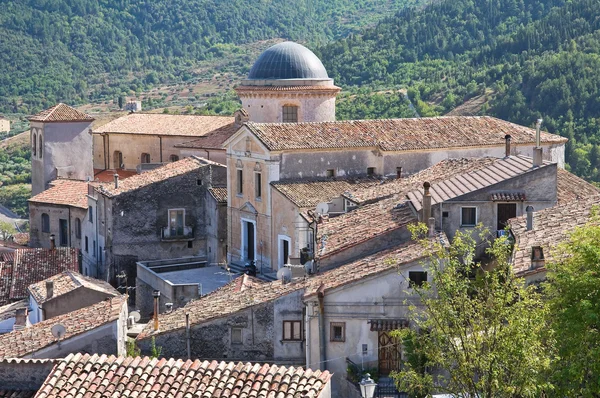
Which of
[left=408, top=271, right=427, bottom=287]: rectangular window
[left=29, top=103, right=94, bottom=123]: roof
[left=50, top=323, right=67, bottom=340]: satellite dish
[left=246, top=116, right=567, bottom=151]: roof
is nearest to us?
[left=408, top=271, right=427, bottom=287]: rectangular window

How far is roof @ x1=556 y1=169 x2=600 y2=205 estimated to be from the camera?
117ft

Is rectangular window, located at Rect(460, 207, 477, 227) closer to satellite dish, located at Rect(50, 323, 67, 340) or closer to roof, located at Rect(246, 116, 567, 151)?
satellite dish, located at Rect(50, 323, 67, 340)

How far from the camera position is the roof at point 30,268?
136 feet

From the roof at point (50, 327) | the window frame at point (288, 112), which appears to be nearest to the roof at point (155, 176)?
the window frame at point (288, 112)

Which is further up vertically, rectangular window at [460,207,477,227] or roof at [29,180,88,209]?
rectangular window at [460,207,477,227]

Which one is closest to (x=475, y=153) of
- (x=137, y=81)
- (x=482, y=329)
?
(x=482, y=329)

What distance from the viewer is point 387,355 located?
26969 mm

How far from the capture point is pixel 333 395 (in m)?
26.8

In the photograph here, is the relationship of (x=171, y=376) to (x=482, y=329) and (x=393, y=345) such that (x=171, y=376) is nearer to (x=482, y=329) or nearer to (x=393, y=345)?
(x=482, y=329)

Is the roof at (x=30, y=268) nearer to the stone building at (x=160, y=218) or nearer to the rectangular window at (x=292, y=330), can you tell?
the stone building at (x=160, y=218)

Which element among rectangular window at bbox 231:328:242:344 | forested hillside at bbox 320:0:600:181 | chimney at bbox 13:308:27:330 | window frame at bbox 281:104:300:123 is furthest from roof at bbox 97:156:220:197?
forested hillside at bbox 320:0:600:181

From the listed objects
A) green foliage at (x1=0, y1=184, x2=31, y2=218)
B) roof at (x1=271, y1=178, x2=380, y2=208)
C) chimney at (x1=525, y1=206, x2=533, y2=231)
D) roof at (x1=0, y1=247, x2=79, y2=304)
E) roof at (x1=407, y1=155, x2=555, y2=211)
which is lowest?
green foliage at (x1=0, y1=184, x2=31, y2=218)

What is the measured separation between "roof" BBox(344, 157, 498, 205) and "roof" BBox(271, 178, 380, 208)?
0.68 m

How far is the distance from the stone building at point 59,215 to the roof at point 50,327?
2096 cm
